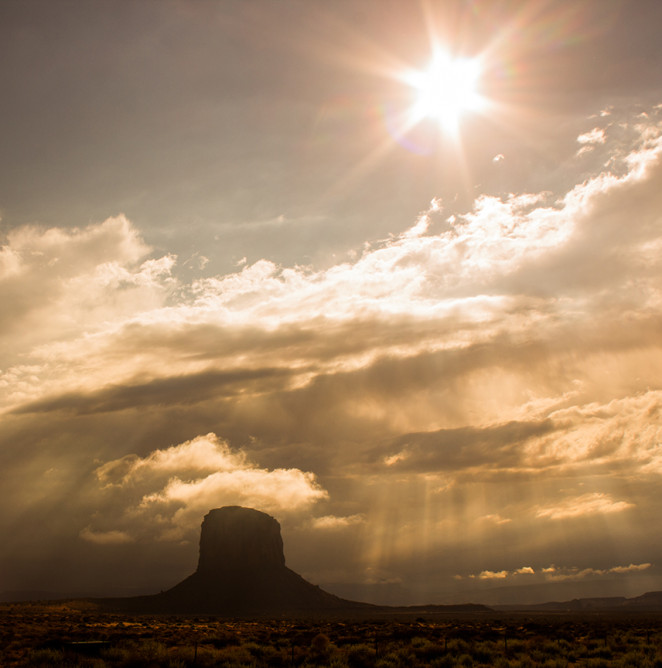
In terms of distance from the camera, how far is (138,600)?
5787 inches

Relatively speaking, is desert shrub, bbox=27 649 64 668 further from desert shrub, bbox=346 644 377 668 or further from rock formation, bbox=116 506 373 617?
rock formation, bbox=116 506 373 617

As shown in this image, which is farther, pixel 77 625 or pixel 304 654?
pixel 77 625

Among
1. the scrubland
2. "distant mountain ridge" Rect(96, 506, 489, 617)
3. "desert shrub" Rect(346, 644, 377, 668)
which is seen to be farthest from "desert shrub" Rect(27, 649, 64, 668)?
"distant mountain ridge" Rect(96, 506, 489, 617)

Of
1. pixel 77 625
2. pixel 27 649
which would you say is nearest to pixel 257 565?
pixel 77 625

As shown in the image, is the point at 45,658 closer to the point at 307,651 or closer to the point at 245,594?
the point at 307,651

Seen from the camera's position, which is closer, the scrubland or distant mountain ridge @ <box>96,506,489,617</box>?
the scrubland

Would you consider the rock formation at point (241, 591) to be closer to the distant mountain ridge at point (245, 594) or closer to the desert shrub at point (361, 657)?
the distant mountain ridge at point (245, 594)

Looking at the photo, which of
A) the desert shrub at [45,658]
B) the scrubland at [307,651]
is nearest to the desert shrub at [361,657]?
the scrubland at [307,651]

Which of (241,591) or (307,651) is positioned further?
(241,591)

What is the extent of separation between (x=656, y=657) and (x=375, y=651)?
1711 cm

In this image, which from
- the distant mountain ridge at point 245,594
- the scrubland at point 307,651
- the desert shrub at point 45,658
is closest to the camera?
the desert shrub at point 45,658

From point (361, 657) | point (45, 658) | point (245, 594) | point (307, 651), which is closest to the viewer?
point (45, 658)

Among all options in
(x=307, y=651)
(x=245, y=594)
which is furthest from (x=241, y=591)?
(x=307, y=651)

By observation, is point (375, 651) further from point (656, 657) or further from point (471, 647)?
point (656, 657)
